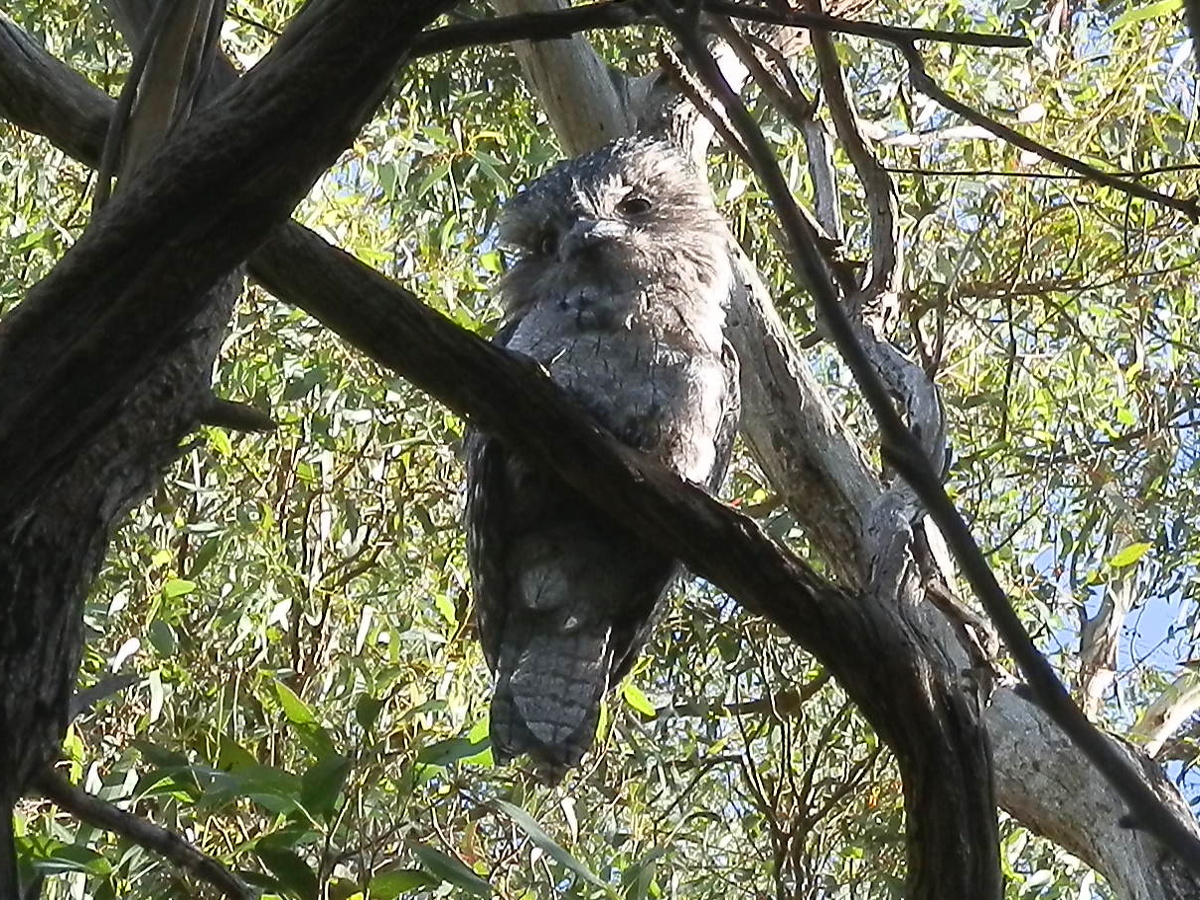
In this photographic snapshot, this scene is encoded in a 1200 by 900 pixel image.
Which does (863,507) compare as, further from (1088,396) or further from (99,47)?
(99,47)

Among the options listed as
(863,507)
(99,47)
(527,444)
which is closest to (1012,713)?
(863,507)

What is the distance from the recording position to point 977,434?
176 inches

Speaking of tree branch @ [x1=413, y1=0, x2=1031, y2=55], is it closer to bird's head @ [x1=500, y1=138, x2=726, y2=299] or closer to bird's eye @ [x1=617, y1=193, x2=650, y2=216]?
bird's head @ [x1=500, y1=138, x2=726, y2=299]

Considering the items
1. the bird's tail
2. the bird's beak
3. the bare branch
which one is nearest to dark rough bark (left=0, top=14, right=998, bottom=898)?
the bird's tail

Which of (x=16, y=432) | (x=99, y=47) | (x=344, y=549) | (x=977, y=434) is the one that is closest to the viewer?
(x=16, y=432)

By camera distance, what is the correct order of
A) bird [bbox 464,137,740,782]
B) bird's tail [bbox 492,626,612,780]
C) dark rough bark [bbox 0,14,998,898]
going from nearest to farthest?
dark rough bark [bbox 0,14,998,898] → bird's tail [bbox 492,626,612,780] → bird [bbox 464,137,740,782]

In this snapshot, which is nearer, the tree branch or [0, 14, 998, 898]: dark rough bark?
the tree branch

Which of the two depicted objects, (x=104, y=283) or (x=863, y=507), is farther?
(x=863, y=507)

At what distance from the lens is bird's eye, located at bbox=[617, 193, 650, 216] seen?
2.70 metres

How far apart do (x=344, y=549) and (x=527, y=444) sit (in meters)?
2.45

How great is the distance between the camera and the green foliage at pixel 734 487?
10.8ft

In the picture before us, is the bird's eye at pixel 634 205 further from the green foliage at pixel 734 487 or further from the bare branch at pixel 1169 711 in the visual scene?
the bare branch at pixel 1169 711

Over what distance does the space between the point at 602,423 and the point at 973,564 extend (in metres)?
1.80

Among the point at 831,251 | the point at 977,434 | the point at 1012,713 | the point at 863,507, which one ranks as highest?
the point at 977,434
